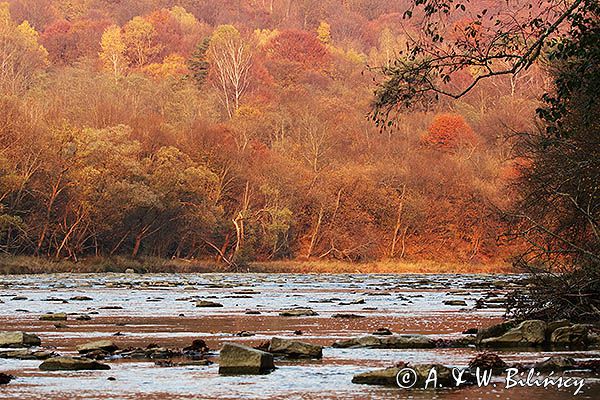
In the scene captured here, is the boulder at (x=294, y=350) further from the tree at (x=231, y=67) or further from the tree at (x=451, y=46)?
the tree at (x=231, y=67)

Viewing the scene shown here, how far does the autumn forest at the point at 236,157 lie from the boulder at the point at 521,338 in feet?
89.5

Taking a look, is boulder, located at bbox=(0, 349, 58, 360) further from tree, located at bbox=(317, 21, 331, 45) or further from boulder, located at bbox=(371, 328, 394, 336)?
tree, located at bbox=(317, 21, 331, 45)

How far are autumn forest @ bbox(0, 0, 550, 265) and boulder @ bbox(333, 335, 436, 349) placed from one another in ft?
90.8

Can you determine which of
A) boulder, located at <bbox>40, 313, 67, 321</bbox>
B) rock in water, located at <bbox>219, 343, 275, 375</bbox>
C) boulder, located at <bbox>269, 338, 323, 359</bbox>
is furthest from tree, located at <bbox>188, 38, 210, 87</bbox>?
rock in water, located at <bbox>219, 343, 275, 375</bbox>

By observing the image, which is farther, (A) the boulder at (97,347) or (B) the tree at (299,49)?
(B) the tree at (299,49)

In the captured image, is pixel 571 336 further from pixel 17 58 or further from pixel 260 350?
pixel 17 58

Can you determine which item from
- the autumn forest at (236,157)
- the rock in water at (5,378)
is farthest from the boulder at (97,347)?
the autumn forest at (236,157)

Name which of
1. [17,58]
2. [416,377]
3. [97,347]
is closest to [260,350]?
[97,347]

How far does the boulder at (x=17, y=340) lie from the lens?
584 inches

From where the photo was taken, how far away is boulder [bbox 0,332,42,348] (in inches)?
584

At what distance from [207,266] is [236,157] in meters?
11.2

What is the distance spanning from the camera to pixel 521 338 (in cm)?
1484

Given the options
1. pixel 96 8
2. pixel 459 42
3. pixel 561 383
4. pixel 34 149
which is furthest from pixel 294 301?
pixel 96 8

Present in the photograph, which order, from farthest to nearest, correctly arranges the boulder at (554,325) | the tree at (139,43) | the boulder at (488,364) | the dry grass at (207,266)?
the tree at (139,43), the dry grass at (207,266), the boulder at (554,325), the boulder at (488,364)
